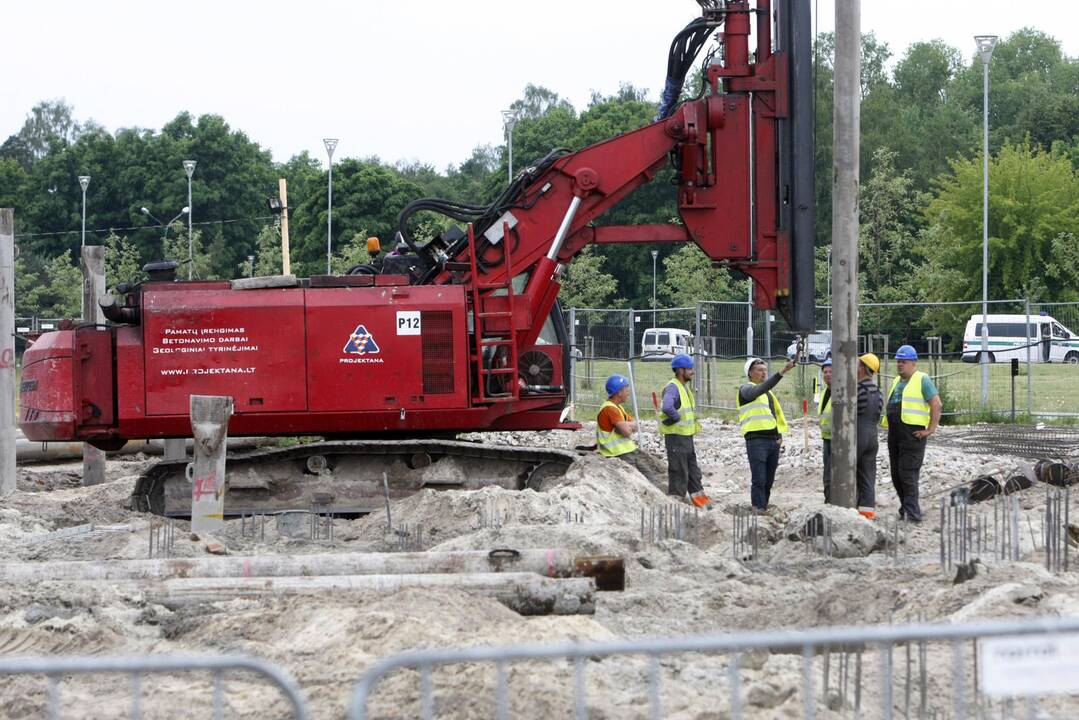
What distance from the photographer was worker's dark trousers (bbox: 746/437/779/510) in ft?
43.7

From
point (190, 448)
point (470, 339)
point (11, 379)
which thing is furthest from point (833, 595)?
point (190, 448)

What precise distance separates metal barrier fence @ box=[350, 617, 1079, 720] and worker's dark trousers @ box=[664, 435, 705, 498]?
249 inches

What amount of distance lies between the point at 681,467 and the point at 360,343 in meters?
3.23

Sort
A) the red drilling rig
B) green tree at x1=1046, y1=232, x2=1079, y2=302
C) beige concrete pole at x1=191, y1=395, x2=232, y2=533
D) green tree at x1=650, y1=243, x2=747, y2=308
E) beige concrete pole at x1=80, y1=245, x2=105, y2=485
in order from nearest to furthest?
→ 1. beige concrete pole at x1=191, y1=395, x2=232, y2=533
2. the red drilling rig
3. beige concrete pole at x1=80, y1=245, x2=105, y2=485
4. green tree at x1=1046, y1=232, x2=1079, y2=302
5. green tree at x1=650, y1=243, x2=747, y2=308

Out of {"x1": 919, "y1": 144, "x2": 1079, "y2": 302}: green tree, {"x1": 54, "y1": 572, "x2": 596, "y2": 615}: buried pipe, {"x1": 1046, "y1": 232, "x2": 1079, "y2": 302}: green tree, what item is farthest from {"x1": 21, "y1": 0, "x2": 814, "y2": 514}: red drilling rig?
{"x1": 1046, "y1": 232, "x2": 1079, "y2": 302}: green tree

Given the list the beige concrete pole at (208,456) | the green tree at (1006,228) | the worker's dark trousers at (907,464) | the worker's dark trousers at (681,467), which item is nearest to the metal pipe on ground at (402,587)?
the beige concrete pole at (208,456)

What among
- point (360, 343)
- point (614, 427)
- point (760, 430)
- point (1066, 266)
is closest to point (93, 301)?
point (360, 343)

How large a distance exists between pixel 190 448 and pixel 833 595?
10905mm

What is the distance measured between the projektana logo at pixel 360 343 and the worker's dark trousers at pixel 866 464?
4.41 metres

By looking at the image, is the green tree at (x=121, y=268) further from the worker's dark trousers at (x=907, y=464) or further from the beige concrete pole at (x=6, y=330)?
the worker's dark trousers at (x=907, y=464)

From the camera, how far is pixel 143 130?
82562 millimetres

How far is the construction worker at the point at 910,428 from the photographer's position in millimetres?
13008

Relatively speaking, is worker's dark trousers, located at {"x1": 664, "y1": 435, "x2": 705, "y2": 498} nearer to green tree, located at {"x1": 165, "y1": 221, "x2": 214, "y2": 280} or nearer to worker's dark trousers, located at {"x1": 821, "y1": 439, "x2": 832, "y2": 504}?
worker's dark trousers, located at {"x1": 821, "y1": 439, "x2": 832, "y2": 504}

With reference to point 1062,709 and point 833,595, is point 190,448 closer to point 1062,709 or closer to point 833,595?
point 833,595
